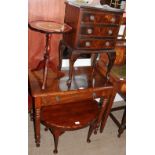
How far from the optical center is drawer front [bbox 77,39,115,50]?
A: 6.15 feet

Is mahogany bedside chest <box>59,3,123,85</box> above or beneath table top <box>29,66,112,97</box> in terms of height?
above

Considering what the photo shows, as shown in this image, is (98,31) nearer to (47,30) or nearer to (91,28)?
(91,28)

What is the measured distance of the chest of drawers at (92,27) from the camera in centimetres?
176

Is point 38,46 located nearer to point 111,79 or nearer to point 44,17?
point 44,17

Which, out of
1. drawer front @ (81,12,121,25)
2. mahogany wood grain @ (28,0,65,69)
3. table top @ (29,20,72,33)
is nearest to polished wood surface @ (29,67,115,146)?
mahogany wood grain @ (28,0,65,69)

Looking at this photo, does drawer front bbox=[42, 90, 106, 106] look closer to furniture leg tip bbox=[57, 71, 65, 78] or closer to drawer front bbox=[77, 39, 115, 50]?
furniture leg tip bbox=[57, 71, 65, 78]

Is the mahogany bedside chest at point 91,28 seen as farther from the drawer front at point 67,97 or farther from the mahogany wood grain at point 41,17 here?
the drawer front at point 67,97

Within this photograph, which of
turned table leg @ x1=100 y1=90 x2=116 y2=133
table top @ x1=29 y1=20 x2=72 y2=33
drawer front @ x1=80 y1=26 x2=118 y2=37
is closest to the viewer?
table top @ x1=29 y1=20 x2=72 y2=33

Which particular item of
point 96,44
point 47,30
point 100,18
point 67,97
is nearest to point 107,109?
point 67,97

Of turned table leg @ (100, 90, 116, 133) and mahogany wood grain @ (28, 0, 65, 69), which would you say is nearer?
mahogany wood grain @ (28, 0, 65, 69)

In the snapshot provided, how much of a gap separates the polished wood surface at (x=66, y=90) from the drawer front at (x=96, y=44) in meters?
0.43

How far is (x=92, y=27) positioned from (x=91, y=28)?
1cm
